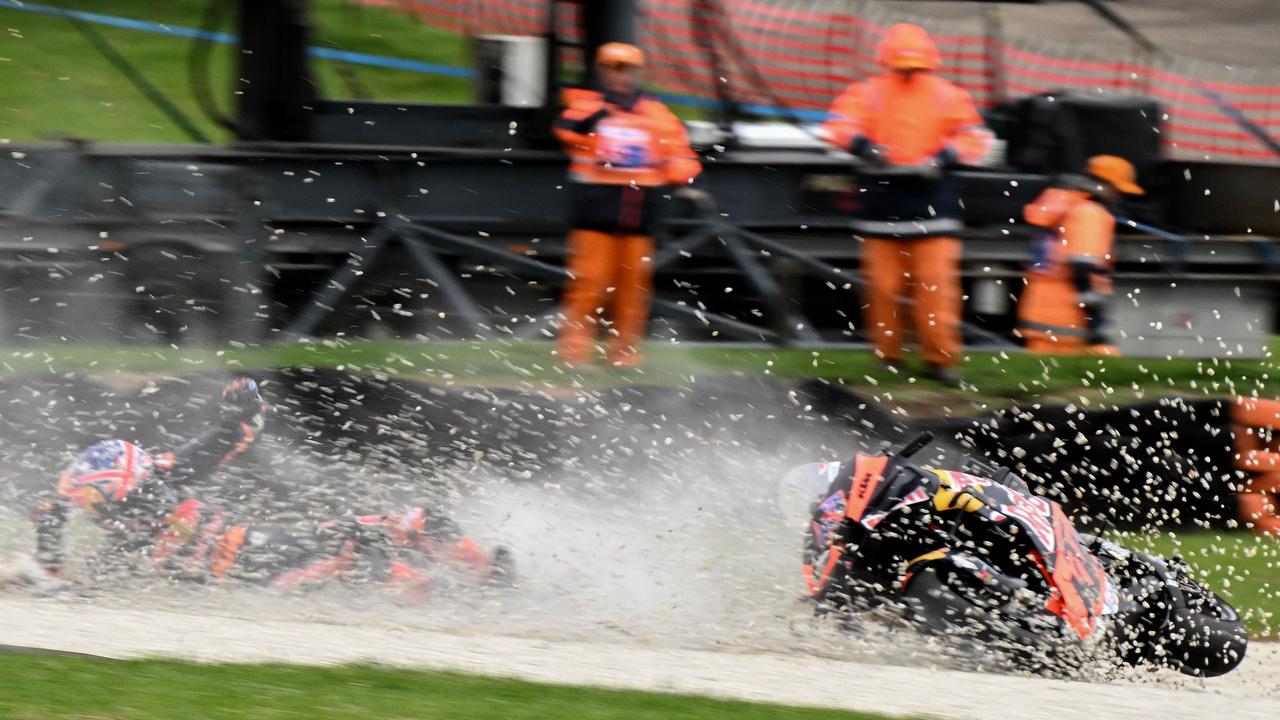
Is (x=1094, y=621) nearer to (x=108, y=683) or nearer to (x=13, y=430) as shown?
(x=108, y=683)

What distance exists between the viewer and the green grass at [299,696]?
374 cm

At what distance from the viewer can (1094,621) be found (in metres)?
4.98

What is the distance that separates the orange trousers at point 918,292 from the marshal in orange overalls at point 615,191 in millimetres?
1085

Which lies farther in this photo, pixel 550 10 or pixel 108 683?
pixel 550 10

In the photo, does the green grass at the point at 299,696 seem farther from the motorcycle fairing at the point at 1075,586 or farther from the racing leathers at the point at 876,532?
the motorcycle fairing at the point at 1075,586

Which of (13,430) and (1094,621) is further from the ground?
(13,430)

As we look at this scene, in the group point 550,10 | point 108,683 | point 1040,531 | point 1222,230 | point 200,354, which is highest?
point 550,10

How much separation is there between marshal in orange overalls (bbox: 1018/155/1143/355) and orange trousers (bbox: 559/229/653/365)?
6.95 feet

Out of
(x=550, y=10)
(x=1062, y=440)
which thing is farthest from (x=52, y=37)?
(x=1062, y=440)

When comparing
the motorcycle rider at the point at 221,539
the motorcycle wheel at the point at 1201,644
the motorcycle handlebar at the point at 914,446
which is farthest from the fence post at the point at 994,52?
the motorcycle rider at the point at 221,539

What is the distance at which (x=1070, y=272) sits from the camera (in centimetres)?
815

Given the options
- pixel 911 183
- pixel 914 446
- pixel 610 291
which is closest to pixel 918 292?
pixel 911 183

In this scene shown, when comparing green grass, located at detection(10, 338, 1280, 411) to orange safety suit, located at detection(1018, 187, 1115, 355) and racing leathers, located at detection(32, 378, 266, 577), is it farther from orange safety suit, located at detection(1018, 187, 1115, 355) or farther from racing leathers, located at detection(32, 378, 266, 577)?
Result: racing leathers, located at detection(32, 378, 266, 577)

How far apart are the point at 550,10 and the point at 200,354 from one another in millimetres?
2502
